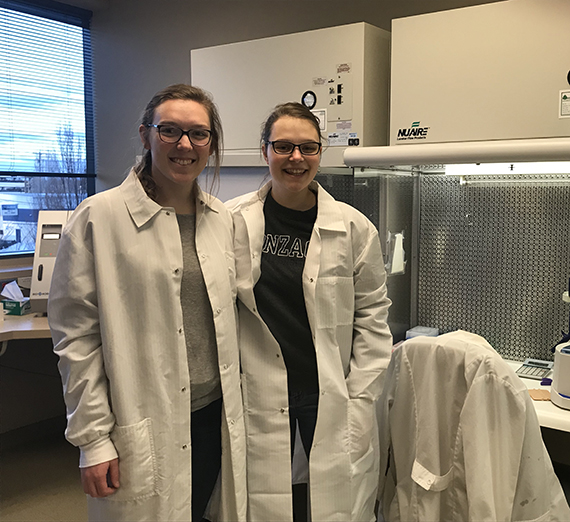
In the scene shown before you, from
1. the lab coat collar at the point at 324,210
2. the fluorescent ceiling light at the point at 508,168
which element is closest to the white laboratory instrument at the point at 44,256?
the lab coat collar at the point at 324,210

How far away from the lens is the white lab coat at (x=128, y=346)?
4.23 ft

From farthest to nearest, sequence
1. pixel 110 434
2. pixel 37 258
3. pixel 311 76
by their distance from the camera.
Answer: pixel 37 258, pixel 311 76, pixel 110 434

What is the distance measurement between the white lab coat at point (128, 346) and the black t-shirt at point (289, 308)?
24cm

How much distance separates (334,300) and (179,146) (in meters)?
0.61

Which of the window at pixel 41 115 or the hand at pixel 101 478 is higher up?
the window at pixel 41 115

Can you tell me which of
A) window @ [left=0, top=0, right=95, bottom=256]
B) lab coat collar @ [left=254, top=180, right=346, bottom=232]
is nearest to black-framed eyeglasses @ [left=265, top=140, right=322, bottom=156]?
lab coat collar @ [left=254, top=180, right=346, bottom=232]

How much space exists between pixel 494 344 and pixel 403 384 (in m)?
0.91

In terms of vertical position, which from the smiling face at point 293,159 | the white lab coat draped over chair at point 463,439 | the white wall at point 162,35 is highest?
the white wall at point 162,35

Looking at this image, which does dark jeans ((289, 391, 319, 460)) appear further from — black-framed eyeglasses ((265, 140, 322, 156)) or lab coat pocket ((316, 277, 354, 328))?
black-framed eyeglasses ((265, 140, 322, 156))

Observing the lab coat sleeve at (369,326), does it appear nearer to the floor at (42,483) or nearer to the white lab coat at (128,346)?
the white lab coat at (128,346)

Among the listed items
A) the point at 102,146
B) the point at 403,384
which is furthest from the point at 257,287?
the point at 102,146

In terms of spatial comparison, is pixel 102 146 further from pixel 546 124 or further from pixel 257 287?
pixel 546 124

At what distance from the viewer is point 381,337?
173 centimetres

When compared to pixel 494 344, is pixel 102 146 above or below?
above
